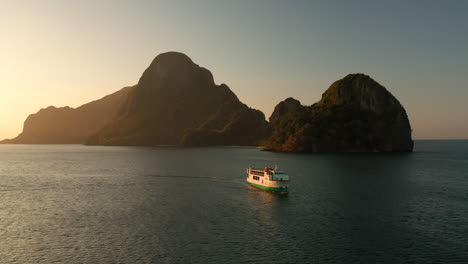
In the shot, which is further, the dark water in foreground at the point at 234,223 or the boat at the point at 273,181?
the boat at the point at 273,181

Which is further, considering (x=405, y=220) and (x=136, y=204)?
(x=136, y=204)

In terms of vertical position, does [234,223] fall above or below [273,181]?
below

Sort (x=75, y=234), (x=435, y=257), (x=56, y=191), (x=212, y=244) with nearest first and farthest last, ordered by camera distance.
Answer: (x=435, y=257) < (x=212, y=244) < (x=75, y=234) < (x=56, y=191)

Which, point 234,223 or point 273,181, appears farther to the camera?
point 273,181

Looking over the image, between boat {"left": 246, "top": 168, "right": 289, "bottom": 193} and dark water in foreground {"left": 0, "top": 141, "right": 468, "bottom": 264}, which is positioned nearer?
dark water in foreground {"left": 0, "top": 141, "right": 468, "bottom": 264}

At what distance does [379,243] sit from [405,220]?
16.0 metres

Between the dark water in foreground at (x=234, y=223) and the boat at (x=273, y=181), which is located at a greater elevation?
the boat at (x=273, y=181)

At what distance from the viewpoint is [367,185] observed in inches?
4178

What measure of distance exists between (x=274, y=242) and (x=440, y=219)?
32525mm

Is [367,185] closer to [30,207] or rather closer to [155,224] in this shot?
[155,224]

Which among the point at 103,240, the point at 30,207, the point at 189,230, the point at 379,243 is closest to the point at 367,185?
the point at 379,243

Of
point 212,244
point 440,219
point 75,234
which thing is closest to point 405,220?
point 440,219

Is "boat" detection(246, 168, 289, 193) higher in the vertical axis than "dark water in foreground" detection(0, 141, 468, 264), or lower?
higher

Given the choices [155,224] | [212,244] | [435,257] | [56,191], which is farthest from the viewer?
[56,191]
